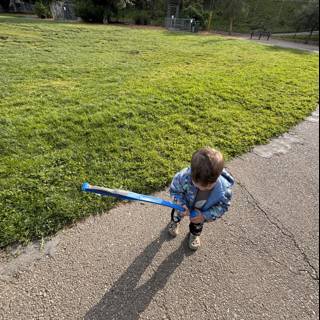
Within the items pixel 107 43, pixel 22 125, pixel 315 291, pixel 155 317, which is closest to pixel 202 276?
pixel 155 317

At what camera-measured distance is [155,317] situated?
1782 mm

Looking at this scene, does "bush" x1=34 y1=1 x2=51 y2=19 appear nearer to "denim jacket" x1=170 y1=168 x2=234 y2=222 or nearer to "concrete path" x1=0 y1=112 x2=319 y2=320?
"concrete path" x1=0 y1=112 x2=319 y2=320

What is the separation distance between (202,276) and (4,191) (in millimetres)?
2179

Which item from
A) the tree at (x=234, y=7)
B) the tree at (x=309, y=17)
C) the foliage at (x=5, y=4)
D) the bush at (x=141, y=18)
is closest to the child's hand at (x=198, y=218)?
the tree at (x=309, y=17)

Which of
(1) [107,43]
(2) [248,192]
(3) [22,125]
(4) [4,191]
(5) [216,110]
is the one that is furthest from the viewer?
(1) [107,43]

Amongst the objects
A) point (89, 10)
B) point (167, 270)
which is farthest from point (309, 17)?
point (167, 270)

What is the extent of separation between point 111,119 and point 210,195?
263 centimetres

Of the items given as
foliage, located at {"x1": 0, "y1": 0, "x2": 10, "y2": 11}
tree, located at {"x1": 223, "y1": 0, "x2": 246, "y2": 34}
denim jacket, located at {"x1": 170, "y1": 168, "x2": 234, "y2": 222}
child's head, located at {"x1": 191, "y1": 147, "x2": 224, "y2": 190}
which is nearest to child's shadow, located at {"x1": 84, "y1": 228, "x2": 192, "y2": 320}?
denim jacket, located at {"x1": 170, "y1": 168, "x2": 234, "y2": 222}

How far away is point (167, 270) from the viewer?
209 cm

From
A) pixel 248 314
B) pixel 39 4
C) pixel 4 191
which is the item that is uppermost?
pixel 39 4

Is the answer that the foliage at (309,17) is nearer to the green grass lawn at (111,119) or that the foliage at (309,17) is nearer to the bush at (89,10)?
the green grass lawn at (111,119)

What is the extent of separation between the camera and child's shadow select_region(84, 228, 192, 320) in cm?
178

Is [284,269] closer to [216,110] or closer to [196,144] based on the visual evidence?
[196,144]

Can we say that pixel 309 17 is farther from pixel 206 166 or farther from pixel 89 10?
pixel 206 166
